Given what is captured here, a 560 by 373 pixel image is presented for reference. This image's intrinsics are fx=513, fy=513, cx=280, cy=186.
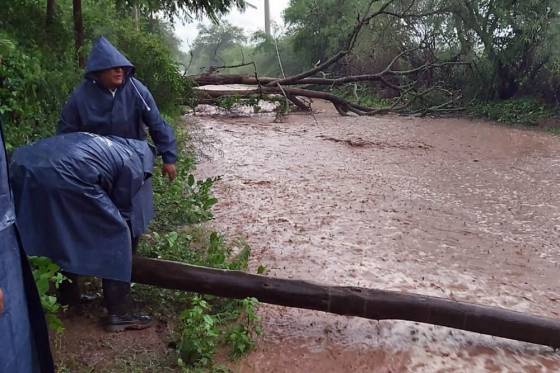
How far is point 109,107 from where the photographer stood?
11.6 feet

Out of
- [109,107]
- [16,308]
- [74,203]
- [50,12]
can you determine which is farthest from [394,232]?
[50,12]

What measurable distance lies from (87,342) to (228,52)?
161 feet

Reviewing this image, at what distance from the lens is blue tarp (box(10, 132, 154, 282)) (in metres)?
2.86

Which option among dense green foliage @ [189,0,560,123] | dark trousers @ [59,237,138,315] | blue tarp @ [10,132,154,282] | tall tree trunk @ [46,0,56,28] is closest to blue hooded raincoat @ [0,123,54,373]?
blue tarp @ [10,132,154,282]

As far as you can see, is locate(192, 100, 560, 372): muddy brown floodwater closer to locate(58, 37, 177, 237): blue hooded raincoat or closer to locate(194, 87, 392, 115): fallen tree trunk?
locate(58, 37, 177, 237): blue hooded raincoat

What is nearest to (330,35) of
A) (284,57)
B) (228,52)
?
(284,57)

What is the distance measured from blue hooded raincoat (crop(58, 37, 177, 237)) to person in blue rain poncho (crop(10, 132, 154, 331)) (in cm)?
33

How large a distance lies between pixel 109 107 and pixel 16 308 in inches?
74.9

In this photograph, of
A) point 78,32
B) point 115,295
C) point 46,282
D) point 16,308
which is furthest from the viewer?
point 78,32

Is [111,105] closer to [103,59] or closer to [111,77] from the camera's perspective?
[111,77]

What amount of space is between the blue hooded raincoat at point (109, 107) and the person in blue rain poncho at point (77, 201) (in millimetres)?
329

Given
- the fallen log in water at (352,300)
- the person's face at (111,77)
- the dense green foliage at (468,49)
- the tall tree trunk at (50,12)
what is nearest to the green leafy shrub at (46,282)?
the fallen log in water at (352,300)

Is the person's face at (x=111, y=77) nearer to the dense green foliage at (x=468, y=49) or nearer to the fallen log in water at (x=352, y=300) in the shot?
the fallen log in water at (x=352, y=300)

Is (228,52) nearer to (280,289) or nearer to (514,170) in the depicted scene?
(514,170)
